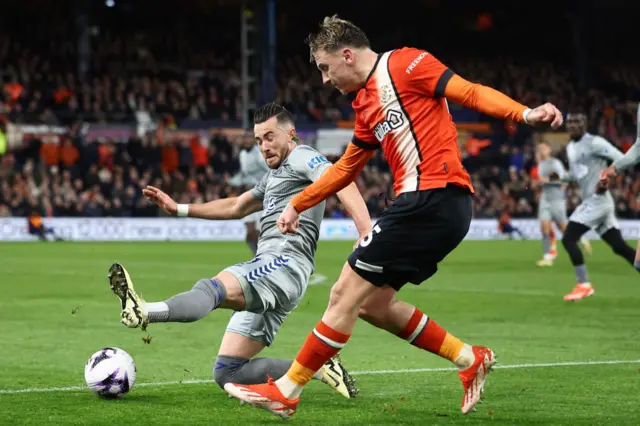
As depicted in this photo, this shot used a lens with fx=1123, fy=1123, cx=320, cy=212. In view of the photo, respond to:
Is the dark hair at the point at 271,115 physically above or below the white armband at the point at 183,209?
above

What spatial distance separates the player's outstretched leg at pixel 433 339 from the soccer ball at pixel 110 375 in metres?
1.64

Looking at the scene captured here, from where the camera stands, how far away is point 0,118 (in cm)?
3133

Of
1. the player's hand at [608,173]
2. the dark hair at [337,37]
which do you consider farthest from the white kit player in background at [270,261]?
the player's hand at [608,173]

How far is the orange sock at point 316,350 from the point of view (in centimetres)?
587

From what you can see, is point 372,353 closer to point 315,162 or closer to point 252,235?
point 315,162

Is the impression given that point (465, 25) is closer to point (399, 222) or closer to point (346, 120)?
point (346, 120)

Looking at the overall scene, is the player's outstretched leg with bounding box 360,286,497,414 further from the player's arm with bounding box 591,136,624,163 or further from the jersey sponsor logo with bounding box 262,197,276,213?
the player's arm with bounding box 591,136,624,163

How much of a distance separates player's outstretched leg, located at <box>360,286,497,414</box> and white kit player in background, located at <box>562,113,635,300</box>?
751cm

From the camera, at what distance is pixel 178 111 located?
35.6 metres

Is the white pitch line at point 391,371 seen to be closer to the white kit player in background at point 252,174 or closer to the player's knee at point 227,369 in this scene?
the player's knee at point 227,369

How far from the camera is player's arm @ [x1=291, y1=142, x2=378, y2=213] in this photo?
237 inches

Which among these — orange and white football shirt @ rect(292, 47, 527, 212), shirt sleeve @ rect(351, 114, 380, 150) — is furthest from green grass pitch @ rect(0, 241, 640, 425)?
shirt sleeve @ rect(351, 114, 380, 150)

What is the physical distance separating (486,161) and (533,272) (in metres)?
16.2

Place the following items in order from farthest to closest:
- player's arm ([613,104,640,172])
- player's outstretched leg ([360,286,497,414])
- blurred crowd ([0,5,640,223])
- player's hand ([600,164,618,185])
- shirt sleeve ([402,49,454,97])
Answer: blurred crowd ([0,5,640,223]) < player's arm ([613,104,640,172]) < player's hand ([600,164,618,185]) < player's outstretched leg ([360,286,497,414]) < shirt sleeve ([402,49,454,97])
